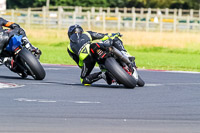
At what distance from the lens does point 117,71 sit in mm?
10906

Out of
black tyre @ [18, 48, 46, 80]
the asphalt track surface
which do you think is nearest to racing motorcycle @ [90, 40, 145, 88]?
the asphalt track surface

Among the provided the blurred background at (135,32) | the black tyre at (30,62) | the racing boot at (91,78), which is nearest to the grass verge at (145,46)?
the blurred background at (135,32)

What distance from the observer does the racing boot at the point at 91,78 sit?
1168 centimetres

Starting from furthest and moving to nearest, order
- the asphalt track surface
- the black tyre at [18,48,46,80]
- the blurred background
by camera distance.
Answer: the blurred background, the black tyre at [18,48,46,80], the asphalt track surface

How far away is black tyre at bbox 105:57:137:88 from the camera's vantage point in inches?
430

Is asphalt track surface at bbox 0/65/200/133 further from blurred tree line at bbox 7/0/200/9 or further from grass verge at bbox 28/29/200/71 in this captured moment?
blurred tree line at bbox 7/0/200/9

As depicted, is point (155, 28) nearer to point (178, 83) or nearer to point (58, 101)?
point (178, 83)

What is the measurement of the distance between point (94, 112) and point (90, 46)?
324 centimetres

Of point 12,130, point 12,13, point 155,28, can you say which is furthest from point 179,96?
point 12,13

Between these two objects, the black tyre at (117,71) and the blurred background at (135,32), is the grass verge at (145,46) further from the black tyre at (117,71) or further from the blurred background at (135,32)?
the black tyre at (117,71)

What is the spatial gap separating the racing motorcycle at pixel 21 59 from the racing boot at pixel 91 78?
3.65 ft

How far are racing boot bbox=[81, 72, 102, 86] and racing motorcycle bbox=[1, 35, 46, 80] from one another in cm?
111

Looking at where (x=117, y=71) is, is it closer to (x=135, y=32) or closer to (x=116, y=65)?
(x=116, y=65)

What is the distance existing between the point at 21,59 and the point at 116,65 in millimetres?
2541
